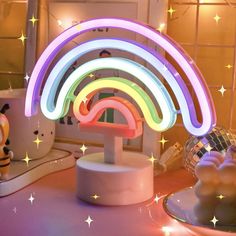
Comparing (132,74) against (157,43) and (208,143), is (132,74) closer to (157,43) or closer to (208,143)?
(157,43)

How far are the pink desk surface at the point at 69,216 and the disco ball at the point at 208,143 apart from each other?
78 millimetres

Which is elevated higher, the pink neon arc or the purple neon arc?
the purple neon arc

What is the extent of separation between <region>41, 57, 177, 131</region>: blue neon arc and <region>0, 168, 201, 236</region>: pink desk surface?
0.17 metres

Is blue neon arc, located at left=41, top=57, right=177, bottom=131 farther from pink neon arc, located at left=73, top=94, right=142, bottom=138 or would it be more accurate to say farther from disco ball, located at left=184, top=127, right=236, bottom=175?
disco ball, located at left=184, top=127, right=236, bottom=175

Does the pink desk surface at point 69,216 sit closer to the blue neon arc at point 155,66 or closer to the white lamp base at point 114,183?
the white lamp base at point 114,183

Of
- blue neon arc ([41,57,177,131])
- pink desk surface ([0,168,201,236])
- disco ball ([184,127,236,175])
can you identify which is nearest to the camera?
pink desk surface ([0,168,201,236])

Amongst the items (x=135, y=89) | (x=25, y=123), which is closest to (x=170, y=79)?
(x=135, y=89)

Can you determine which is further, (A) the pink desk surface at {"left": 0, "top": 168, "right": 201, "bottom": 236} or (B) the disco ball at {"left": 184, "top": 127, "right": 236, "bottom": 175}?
(B) the disco ball at {"left": 184, "top": 127, "right": 236, "bottom": 175}

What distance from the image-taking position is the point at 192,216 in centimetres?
88

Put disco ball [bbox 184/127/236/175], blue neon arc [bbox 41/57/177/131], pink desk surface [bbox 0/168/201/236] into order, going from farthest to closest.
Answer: disco ball [bbox 184/127/236/175] < blue neon arc [bbox 41/57/177/131] < pink desk surface [bbox 0/168/201/236]

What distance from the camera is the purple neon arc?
2.89ft

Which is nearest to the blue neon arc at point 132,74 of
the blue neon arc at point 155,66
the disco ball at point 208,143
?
the blue neon arc at point 155,66

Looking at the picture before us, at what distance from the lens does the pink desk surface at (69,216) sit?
0.83 m

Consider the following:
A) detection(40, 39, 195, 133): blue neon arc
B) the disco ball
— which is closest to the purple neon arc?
detection(40, 39, 195, 133): blue neon arc
